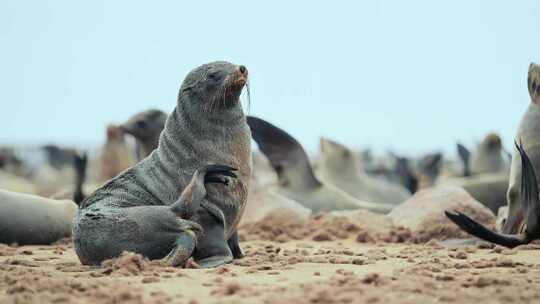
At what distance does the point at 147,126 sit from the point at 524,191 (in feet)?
13.1

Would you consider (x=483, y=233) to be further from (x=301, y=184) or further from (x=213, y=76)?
(x=301, y=184)

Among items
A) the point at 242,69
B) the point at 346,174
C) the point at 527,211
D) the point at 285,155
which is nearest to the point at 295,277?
the point at 242,69

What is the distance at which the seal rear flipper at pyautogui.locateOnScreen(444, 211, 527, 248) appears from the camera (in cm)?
581

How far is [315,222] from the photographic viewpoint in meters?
8.78

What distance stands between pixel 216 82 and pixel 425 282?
85.1 inches

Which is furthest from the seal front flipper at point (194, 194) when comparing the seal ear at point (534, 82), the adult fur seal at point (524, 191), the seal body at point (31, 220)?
the seal ear at point (534, 82)

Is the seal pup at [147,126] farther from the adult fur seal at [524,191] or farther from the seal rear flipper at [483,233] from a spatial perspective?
the seal rear flipper at [483,233]

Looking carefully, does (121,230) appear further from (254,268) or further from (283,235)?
(283,235)

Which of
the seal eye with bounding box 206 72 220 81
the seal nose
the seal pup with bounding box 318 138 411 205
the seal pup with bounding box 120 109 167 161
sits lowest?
the seal pup with bounding box 318 138 411 205

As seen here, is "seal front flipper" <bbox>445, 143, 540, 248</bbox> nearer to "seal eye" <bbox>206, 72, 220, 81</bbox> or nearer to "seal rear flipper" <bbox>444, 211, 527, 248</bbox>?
"seal rear flipper" <bbox>444, 211, 527, 248</bbox>

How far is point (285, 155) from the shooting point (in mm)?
10422

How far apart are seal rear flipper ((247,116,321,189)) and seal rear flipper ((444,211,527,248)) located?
12.3 feet

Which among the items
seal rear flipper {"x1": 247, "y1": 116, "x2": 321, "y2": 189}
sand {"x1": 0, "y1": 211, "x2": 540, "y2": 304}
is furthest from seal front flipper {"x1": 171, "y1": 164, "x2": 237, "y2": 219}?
seal rear flipper {"x1": 247, "y1": 116, "x2": 321, "y2": 189}

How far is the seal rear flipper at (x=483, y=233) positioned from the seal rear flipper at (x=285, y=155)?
12.3 ft
